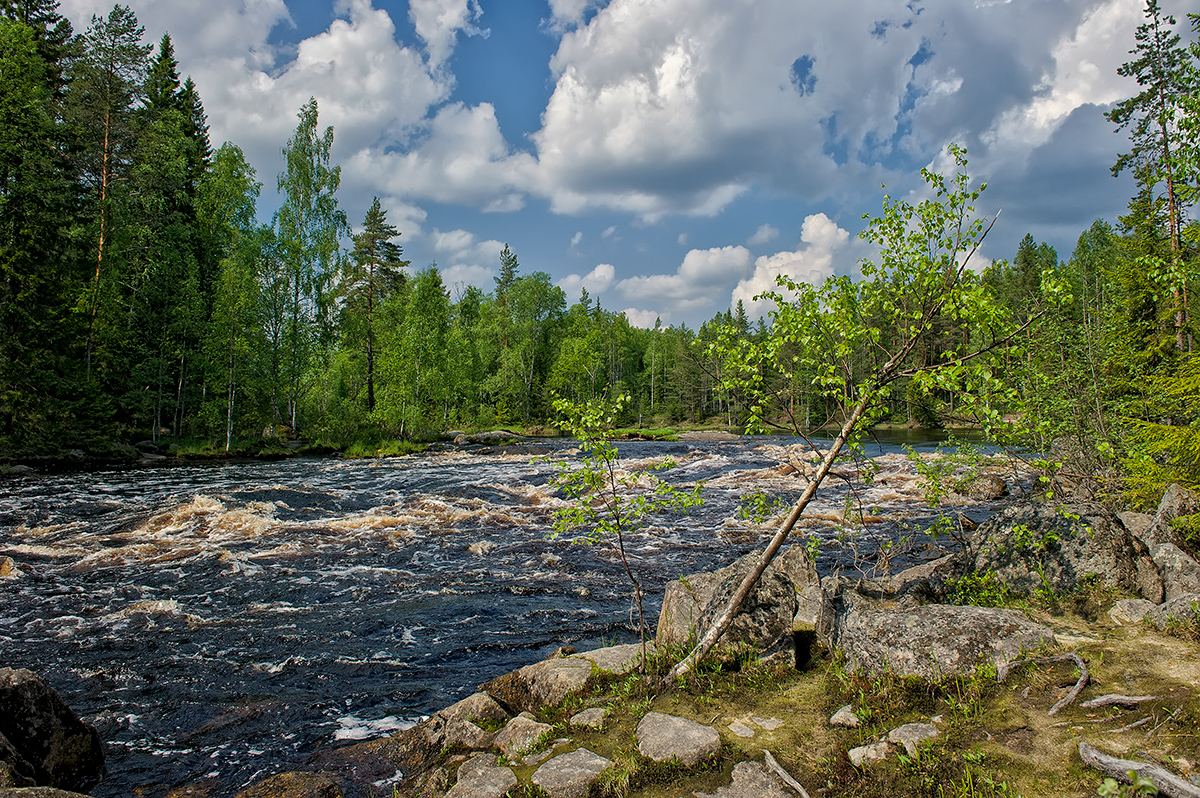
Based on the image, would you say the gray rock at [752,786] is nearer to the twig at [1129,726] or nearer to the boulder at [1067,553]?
the twig at [1129,726]

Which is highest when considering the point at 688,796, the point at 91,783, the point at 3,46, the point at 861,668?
the point at 3,46

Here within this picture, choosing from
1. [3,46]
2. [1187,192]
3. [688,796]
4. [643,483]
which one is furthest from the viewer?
[3,46]

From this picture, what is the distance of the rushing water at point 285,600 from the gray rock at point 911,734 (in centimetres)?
488

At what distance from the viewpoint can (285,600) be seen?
11.0m

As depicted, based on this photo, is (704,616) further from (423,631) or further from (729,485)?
(729,485)

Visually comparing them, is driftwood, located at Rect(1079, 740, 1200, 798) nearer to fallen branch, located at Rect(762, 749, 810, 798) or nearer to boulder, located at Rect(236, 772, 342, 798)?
fallen branch, located at Rect(762, 749, 810, 798)

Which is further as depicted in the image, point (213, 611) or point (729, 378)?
point (213, 611)

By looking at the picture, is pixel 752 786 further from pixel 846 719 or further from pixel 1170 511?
pixel 1170 511

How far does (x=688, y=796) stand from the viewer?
4094mm

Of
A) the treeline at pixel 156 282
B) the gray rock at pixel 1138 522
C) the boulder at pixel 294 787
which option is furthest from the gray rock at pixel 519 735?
the treeline at pixel 156 282

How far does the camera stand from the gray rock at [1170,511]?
7910 millimetres

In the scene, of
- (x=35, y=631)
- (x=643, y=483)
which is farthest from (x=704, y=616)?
(x=643, y=483)

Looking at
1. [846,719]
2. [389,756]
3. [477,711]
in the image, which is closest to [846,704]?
[846,719]

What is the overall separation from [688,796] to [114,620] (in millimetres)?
10680
